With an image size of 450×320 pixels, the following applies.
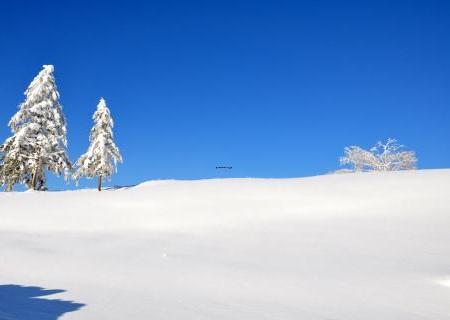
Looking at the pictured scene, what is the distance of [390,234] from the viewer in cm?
1278

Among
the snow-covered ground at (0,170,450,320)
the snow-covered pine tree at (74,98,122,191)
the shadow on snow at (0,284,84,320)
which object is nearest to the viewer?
the shadow on snow at (0,284,84,320)

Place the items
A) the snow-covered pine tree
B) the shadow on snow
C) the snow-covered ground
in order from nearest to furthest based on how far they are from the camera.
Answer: the shadow on snow
the snow-covered ground
the snow-covered pine tree

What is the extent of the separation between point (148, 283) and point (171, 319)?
2.53 meters

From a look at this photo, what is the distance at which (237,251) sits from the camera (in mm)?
11531

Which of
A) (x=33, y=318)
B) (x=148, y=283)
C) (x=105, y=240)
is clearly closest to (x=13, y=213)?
(x=105, y=240)

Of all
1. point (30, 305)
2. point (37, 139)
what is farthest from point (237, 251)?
point (37, 139)

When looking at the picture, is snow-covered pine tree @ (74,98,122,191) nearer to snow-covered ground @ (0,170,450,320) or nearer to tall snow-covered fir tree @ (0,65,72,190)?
tall snow-covered fir tree @ (0,65,72,190)

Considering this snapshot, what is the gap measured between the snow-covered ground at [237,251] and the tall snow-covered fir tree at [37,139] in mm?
12122

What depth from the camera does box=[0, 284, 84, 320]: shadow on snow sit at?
5.26 metres

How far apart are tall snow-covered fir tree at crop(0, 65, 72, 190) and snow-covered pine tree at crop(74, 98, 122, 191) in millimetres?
3269

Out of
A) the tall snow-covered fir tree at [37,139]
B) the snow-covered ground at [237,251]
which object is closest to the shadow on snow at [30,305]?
the snow-covered ground at [237,251]

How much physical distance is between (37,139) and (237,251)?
24.7 m

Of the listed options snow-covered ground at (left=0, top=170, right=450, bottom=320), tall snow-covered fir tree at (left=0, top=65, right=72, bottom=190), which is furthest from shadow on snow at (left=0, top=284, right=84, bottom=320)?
tall snow-covered fir tree at (left=0, top=65, right=72, bottom=190)

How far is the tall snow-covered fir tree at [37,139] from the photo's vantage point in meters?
30.7
